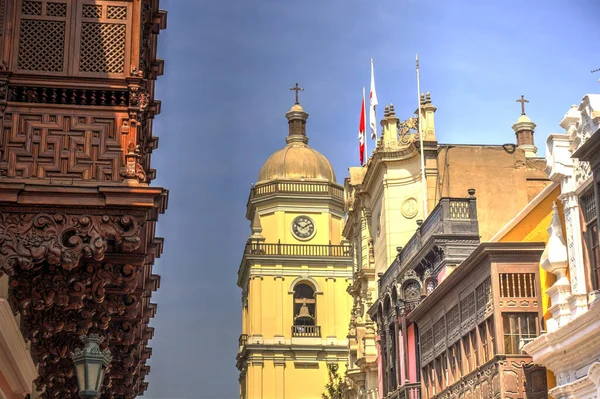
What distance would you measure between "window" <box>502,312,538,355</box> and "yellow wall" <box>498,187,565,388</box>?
67cm

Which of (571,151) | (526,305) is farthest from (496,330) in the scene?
(571,151)

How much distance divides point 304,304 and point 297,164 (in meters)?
10.0

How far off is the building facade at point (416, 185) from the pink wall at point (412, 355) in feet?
8.11

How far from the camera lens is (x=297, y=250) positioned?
7488 centimetres

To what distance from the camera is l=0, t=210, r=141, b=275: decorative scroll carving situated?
42.8 feet

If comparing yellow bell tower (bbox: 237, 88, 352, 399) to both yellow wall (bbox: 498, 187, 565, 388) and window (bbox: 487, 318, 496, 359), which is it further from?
window (bbox: 487, 318, 496, 359)

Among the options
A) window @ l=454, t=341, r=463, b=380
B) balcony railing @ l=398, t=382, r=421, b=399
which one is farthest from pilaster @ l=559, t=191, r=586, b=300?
balcony railing @ l=398, t=382, r=421, b=399

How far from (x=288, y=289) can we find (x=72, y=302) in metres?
59.0

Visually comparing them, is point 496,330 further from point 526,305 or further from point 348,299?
point 348,299

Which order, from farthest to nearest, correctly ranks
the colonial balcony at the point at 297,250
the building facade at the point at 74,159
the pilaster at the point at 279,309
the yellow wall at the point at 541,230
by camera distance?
1. the colonial balcony at the point at 297,250
2. the pilaster at the point at 279,309
3. the yellow wall at the point at 541,230
4. the building facade at the point at 74,159

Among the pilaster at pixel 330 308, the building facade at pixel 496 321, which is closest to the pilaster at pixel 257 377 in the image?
the pilaster at pixel 330 308

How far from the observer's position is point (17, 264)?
13.1 m

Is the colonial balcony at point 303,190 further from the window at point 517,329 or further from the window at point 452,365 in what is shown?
the window at point 517,329

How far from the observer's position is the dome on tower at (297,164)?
256 ft
